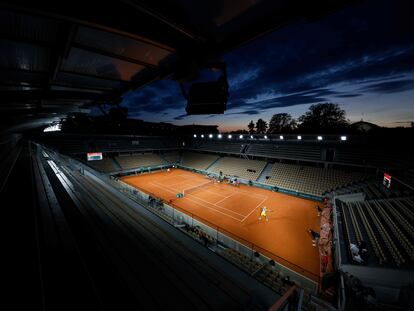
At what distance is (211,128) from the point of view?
5959 cm

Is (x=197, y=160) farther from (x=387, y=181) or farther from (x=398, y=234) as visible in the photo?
(x=398, y=234)

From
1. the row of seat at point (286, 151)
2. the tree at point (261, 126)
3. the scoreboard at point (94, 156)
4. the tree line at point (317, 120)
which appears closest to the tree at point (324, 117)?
the tree line at point (317, 120)

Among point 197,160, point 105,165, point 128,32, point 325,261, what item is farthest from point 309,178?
point 105,165

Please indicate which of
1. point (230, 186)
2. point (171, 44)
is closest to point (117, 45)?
point (171, 44)

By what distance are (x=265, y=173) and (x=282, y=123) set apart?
34.3 meters

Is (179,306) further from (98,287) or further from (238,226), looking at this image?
(238,226)

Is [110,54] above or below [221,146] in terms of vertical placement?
above

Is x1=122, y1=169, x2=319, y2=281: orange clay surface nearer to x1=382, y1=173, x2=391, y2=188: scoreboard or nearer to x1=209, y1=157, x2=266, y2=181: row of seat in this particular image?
x1=209, y1=157, x2=266, y2=181: row of seat

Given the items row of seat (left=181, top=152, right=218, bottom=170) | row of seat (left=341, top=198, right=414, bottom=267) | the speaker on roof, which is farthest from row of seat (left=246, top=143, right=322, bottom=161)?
the speaker on roof

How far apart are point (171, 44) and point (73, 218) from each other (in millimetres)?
3550

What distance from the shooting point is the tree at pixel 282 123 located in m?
51.1

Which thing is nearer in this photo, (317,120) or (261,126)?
(317,120)

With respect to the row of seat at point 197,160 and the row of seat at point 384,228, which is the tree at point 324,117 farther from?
the row of seat at point 384,228

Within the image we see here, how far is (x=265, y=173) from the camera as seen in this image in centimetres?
2466
